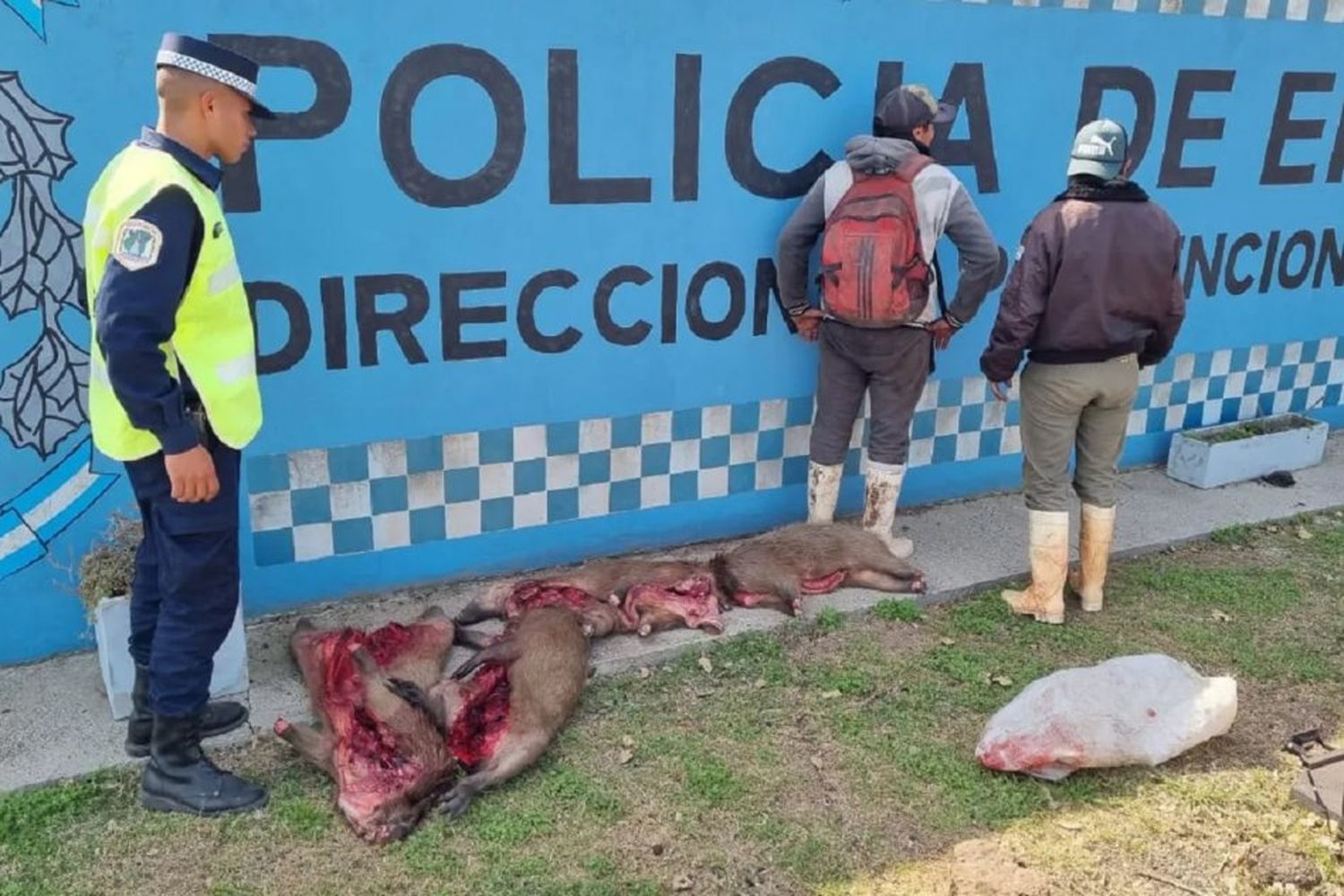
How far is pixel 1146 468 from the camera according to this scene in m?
6.78

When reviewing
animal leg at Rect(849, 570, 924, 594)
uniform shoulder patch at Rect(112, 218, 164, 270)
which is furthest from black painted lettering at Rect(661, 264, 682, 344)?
uniform shoulder patch at Rect(112, 218, 164, 270)

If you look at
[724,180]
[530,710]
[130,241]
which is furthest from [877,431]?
[130,241]

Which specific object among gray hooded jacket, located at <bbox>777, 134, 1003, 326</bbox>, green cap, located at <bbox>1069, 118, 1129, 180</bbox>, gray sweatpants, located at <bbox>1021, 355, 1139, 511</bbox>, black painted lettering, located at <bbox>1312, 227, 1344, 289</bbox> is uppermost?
green cap, located at <bbox>1069, 118, 1129, 180</bbox>

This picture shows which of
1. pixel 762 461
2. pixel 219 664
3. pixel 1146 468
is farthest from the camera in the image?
pixel 1146 468

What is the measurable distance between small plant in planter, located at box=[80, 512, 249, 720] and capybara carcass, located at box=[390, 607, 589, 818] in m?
0.66

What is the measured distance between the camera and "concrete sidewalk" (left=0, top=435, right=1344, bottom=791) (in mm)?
3803

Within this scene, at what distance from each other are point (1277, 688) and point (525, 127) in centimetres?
374

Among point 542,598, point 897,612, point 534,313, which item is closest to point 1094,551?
point 897,612

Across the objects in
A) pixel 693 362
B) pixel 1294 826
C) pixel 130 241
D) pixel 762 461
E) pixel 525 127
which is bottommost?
pixel 1294 826

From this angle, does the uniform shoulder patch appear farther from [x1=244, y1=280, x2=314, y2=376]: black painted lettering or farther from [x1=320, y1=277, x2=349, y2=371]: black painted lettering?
[x1=320, y1=277, x2=349, y2=371]: black painted lettering

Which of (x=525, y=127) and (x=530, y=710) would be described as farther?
(x=525, y=127)

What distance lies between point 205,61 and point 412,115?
4.26 feet

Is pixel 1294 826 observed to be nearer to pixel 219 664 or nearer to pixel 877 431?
pixel 877 431

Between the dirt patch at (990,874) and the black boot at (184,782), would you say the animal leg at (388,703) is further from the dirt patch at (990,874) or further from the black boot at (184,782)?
the dirt patch at (990,874)
